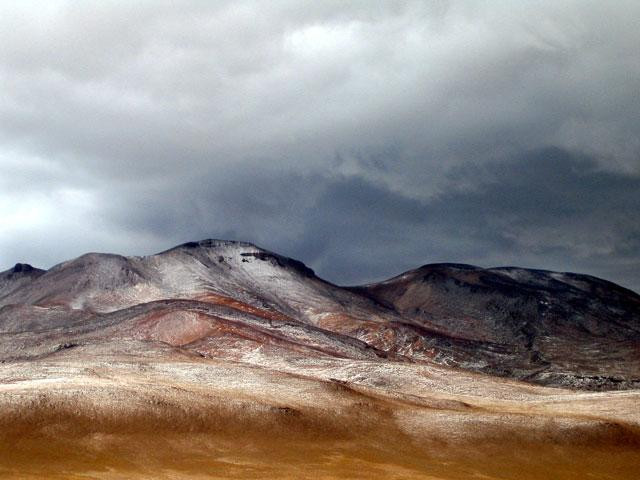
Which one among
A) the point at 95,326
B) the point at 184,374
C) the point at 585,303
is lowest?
the point at 184,374

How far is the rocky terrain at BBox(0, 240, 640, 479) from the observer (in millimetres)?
34844

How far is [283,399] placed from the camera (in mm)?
47031

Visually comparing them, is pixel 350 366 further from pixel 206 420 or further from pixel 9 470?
pixel 9 470

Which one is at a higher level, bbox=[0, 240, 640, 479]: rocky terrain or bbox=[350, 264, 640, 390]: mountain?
bbox=[350, 264, 640, 390]: mountain

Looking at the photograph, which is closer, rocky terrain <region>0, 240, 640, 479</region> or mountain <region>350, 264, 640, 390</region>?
rocky terrain <region>0, 240, 640, 479</region>

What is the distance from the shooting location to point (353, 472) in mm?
34406

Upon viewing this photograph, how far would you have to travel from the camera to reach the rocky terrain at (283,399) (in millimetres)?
34844

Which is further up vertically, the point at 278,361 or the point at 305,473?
the point at 278,361

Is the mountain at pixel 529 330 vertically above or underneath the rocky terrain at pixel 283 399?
above

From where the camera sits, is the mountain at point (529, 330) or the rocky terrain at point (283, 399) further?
the mountain at point (529, 330)

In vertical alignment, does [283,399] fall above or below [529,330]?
below

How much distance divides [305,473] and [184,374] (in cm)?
2728

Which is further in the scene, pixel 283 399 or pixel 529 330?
pixel 529 330

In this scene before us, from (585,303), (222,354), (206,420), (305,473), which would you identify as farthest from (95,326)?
(585,303)
